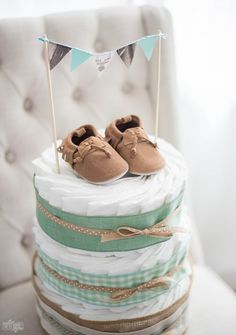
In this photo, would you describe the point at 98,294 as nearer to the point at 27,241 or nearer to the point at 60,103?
the point at 27,241

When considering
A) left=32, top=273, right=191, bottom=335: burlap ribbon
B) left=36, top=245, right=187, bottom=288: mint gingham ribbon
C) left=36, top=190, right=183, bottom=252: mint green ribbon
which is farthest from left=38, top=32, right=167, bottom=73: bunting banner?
left=32, top=273, right=191, bottom=335: burlap ribbon

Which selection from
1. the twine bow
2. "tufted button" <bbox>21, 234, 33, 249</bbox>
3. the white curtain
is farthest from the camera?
the white curtain

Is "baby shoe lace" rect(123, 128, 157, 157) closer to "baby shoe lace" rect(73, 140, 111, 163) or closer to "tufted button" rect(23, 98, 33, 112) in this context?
"baby shoe lace" rect(73, 140, 111, 163)

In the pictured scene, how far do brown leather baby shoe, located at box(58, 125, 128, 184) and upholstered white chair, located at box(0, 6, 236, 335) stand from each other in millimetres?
316

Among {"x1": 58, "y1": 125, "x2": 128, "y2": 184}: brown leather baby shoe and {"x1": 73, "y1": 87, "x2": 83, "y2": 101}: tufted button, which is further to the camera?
{"x1": 73, "y1": 87, "x2": 83, "y2": 101}: tufted button

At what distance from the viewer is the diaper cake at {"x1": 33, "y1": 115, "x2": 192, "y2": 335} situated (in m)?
0.85

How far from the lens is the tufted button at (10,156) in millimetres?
1170

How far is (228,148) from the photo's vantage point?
1.58 meters

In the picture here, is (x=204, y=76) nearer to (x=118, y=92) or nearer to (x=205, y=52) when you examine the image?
(x=205, y=52)

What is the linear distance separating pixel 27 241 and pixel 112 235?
0.46 metres

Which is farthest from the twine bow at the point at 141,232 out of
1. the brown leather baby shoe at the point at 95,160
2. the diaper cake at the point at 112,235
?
the brown leather baby shoe at the point at 95,160

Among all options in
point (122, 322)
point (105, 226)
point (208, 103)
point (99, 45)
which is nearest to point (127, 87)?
point (99, 45)

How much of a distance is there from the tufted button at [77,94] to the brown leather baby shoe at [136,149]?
32 centimetres

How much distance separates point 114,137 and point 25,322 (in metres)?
0.50
